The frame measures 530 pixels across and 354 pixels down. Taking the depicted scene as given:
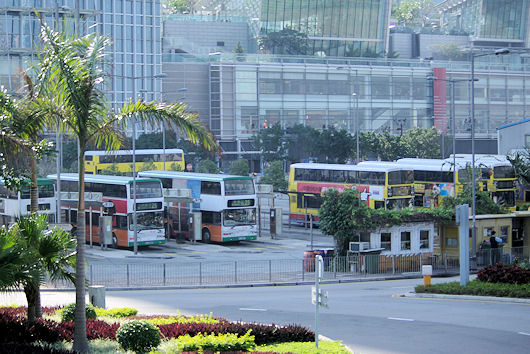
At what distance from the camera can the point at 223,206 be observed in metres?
43.9

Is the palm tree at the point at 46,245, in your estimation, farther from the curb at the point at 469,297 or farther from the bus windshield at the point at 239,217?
the bus windshield at the point at 239,217

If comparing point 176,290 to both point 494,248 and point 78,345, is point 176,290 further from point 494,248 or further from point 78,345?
point 78,345

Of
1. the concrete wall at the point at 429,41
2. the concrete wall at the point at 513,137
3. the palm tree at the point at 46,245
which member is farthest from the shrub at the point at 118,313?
the concrete wall at the point at 429,41

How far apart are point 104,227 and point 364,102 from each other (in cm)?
7018

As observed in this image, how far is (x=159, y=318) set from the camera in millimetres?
19078

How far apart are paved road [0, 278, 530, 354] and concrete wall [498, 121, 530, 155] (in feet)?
98.4

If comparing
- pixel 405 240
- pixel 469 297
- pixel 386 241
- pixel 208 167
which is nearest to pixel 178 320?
pixel 469 297

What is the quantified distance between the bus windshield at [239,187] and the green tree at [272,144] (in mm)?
41071

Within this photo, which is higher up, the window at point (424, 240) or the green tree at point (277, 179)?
the green tree at point (277, 179)

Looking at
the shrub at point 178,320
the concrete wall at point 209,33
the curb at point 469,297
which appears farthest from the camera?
the concrete wall at point 209,33

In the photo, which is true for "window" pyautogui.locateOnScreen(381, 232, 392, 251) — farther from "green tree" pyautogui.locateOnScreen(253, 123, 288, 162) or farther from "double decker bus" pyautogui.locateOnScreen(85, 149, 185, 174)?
"green tree" pyautogui.locateOnScreen(253, 123, 288, 162)

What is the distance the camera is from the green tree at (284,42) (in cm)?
11525

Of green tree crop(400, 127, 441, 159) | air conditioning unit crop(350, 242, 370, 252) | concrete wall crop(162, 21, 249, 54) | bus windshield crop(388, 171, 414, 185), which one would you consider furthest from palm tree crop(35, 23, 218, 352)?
concrete wall crop(162, 21, 249, 54)

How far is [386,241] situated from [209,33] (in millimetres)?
89363
